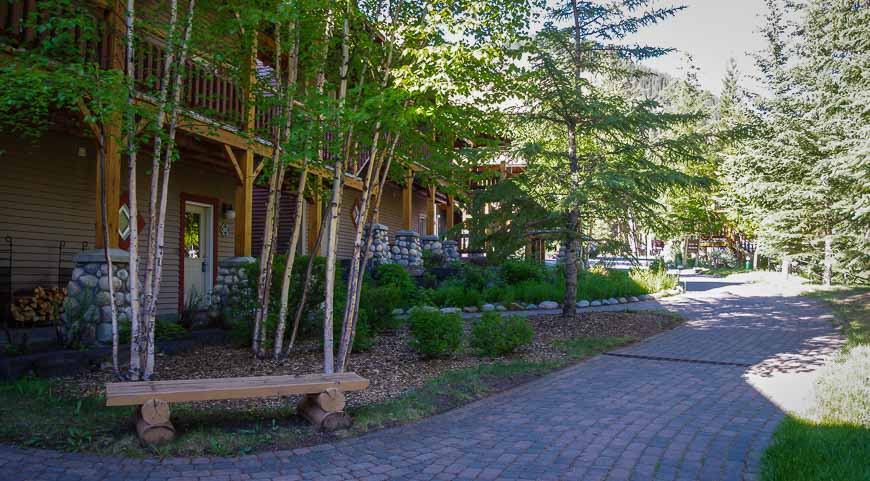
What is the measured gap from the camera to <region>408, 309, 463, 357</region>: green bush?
25.5 ft

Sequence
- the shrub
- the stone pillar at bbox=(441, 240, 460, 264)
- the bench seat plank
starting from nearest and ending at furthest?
the bench seat plank → the shrub → the stone pillar at bbox=(441, 240, 460, 264)

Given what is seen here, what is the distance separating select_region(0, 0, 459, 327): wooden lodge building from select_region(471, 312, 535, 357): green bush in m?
2.31

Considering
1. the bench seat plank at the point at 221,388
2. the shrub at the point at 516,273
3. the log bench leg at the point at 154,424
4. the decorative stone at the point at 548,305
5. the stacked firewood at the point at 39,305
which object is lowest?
the log bench leg at the point at 154,424

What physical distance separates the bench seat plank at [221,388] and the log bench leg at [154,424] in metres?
0.07

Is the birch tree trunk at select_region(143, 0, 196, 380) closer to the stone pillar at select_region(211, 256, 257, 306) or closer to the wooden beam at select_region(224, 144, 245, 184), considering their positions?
the stone pillar at select_region(211, 256, 257, 306)

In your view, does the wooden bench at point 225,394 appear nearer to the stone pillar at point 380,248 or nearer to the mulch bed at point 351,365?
the mulch bed at point 351,365

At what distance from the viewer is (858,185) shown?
15148mm

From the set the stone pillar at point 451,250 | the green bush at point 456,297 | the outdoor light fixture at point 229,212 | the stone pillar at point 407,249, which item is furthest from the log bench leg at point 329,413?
the stone pillar at point 451,250

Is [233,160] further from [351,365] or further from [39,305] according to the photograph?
[351,365]

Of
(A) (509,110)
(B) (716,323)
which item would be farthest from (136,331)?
(B) (716,323)

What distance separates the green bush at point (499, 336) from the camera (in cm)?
824

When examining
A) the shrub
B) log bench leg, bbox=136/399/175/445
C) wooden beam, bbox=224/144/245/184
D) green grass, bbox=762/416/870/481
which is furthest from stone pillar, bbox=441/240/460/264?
log bench leg, bbox=136/399/175/445

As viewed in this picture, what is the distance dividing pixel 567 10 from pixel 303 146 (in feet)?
27.5

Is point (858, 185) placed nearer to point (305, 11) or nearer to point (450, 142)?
point (450, 142)
